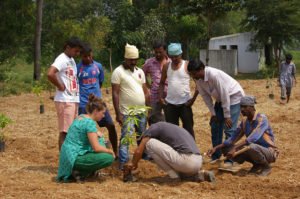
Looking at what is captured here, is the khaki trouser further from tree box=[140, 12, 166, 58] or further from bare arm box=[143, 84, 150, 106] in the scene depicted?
tree box=[140, 12, 166, 58]

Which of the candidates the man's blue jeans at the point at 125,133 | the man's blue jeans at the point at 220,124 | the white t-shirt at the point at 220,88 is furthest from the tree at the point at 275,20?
the man's blue jeans at the point at 125,133

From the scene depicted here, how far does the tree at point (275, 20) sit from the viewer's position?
88.7 feet

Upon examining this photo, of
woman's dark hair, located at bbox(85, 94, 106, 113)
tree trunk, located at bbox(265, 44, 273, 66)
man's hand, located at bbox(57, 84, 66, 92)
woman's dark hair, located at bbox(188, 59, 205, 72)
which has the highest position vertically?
tree trunk, located at bbox(265, 44, 273, 66)

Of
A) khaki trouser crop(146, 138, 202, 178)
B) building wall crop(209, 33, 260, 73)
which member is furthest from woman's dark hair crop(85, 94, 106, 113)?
building wall crop(209, 33, 260, 73)

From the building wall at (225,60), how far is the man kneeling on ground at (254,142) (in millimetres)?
24093

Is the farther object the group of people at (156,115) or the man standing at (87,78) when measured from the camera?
the man standing at (87,78)

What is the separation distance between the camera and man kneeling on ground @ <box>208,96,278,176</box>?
19.8 feet

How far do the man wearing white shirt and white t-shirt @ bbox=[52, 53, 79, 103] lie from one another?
1406 millimetres

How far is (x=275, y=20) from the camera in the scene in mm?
27250

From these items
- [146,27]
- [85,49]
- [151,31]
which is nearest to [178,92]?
[85,49]

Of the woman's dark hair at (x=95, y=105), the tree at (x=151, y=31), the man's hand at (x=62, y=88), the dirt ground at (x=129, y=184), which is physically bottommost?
the dirt ground at (x=129, y=184)

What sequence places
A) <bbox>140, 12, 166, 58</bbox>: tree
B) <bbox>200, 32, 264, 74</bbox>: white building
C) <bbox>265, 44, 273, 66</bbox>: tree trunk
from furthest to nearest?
<bbox>200, 32, 264, 74</bbox>: white building < <bbox>265, 44, 273, 66</bbox>: tree trunk < <bbox>140, 12, 166, 58</bbox>: tree

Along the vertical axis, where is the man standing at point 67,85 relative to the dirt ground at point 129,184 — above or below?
above

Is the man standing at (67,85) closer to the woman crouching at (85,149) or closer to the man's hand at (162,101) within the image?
the woman crouching at (85,149)
